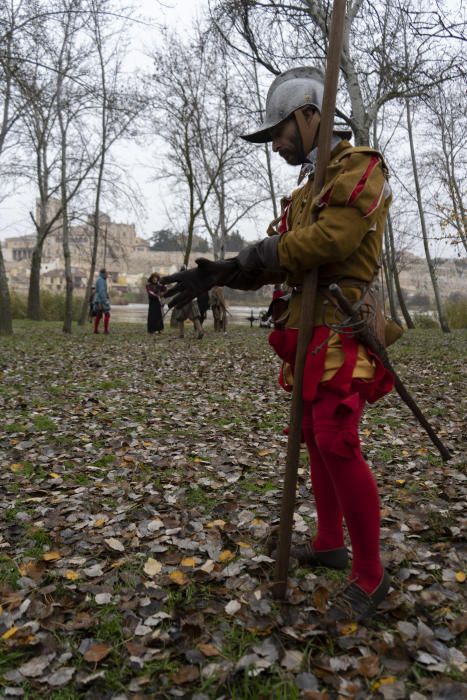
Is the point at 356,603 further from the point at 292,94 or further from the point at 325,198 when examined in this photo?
the point at 292,94

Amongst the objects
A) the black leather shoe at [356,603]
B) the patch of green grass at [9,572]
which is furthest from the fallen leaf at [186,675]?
the patch of green grass at [9,572]

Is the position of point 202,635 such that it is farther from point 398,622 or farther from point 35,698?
point 398,622

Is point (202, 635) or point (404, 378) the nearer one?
point (202, 635)

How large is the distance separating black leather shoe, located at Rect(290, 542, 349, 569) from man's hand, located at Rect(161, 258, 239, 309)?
151 cm

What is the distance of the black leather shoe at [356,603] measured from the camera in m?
2.57

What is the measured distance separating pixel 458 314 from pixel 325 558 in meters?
29.1

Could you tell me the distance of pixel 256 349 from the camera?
14.8 meters

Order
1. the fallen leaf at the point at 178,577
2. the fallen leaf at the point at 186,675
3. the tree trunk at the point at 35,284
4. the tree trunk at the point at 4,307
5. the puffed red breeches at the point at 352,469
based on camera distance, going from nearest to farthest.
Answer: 1. the fallen leaf at the point at 186,675
2. the puffed red breeches at the point at 352,469
3. the fallen leaf at the point at 178,577
4. the tree trunk at the point at 4,307
5. the tree trunk at the point at 35,284

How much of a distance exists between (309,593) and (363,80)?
14.6 metres

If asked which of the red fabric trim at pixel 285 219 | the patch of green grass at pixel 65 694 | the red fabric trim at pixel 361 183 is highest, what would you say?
the red fabric trim at pixel 361 183

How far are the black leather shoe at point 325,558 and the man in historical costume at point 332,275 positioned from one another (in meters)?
0.36

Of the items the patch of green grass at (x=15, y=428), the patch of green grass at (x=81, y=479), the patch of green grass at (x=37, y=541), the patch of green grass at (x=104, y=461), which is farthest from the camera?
the patch of green grass at (x=15, y=428)

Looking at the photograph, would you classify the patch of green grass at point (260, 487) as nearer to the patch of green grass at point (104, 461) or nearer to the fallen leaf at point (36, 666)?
the patch of green grass at point (104, 461)

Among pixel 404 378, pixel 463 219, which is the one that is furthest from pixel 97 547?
pixel 463 219
